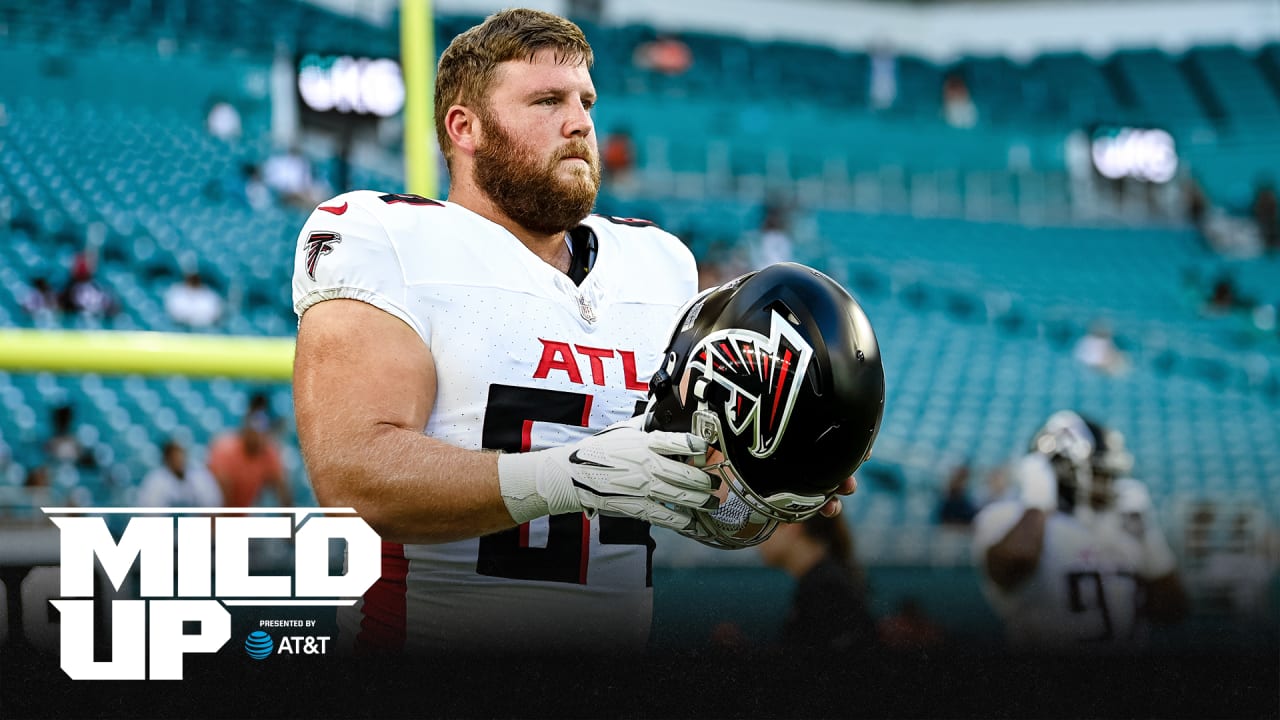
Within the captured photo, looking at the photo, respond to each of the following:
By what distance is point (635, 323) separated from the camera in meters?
1.90

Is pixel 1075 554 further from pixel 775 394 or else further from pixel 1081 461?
pixel 775 394

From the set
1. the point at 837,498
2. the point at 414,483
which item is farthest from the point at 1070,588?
the point at 414,483

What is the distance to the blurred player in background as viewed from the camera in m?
2.12

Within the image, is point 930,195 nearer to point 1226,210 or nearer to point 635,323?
point 1226,210

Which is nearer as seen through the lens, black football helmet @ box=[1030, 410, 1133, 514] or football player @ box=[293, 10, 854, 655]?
football player @ box=[293, 10, 854, 655]

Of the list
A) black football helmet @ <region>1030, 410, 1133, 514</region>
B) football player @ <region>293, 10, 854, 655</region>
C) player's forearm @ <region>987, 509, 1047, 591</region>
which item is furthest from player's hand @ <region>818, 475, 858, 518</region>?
black football helmet @ <region>1030, 410, 1133, 514</region>

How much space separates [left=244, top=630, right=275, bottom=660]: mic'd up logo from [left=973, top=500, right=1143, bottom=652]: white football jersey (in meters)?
1.07

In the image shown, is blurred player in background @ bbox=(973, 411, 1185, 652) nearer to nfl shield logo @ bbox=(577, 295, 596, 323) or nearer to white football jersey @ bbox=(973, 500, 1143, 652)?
white football jersey @ bbox=(973, 500, 1143, 652)

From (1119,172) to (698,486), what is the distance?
14463 millimetres

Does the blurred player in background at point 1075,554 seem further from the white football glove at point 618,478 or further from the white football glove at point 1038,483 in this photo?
the white football glove at point 618,478

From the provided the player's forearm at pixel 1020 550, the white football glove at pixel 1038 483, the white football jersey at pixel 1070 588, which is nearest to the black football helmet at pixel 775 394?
the white football jersey at pixel 1070 588

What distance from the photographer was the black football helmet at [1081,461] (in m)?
3.04

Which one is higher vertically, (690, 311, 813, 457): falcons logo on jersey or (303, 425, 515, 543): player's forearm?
(690, 311, 813, 457): falcons logo on jersey

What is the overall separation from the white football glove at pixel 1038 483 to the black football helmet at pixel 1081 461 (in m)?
0.01
